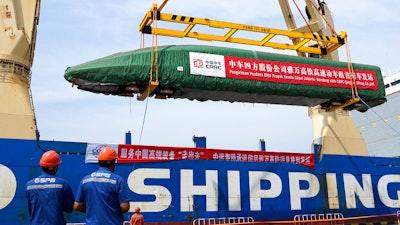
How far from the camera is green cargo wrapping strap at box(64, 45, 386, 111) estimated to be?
13047 millimetres

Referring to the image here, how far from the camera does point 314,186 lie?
14.9 meters

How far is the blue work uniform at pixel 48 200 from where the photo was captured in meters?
4.10

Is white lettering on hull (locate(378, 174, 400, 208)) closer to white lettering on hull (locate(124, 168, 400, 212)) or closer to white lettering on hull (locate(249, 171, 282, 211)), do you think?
white lettering on hull (locate(124, 168, 400, 212))

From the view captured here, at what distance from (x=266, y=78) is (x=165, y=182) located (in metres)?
5.61

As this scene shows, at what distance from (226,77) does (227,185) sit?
3.94 metres

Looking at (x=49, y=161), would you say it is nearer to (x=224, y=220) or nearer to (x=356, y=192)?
(x=224, y=220)

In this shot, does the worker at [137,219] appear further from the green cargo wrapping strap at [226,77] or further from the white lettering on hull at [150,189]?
the green cargo wrapping strap at [226,77]

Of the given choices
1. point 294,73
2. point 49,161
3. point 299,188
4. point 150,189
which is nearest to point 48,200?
point 49,161

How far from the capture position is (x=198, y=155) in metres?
13.5

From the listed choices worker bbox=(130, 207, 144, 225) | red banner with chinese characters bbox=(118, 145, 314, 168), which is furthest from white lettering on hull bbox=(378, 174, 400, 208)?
worker bbox=(130, 207, 144, 225)

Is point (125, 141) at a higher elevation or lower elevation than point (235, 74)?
lower

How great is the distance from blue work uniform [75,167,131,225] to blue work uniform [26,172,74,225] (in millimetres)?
376

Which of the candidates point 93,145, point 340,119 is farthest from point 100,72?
point 340,119

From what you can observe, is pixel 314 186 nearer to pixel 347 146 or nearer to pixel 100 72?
pixel 347 146
